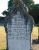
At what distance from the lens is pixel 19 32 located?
798 cm

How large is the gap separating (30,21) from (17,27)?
592 mm

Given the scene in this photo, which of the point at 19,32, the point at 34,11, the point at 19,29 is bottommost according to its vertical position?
the point at 34,11

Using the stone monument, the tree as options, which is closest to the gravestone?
the stone monument

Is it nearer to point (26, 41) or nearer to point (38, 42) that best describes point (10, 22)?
point (26, 41)

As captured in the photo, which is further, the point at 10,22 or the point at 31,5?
the point at 31,5

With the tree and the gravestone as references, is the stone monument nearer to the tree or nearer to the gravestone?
→ the gravestone

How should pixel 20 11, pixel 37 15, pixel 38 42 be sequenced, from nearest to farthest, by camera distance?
pixel 20 11 < pixel 38 42 < pixel 37 15

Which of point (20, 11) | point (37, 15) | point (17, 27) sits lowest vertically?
point (37, 15)

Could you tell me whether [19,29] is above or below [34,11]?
above

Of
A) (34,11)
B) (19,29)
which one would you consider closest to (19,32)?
(19,29)

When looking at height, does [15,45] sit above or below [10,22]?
below

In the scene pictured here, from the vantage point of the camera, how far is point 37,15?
31969mm

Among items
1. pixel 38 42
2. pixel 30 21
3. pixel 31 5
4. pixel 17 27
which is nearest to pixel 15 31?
pixel 17 27

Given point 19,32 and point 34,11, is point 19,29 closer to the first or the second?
point 19,32
